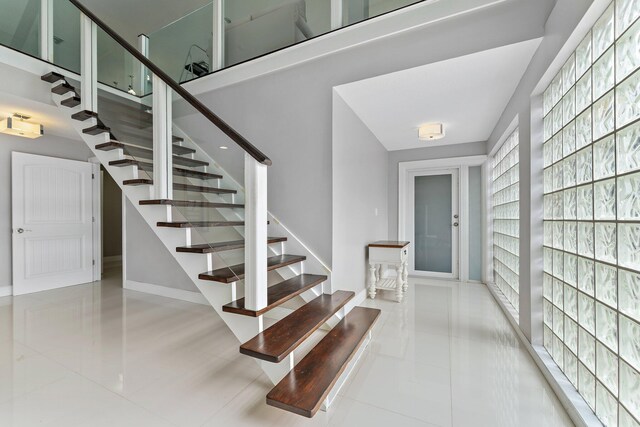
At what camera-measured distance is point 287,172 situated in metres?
2.95

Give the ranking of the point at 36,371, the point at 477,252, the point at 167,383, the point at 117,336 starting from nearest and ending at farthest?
the point at 167,383, the point at 36,371, the point at 117,336, the point at 477,252

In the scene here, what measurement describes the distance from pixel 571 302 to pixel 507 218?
1773 millimetres

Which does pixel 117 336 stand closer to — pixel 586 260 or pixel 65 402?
pixel 65 402

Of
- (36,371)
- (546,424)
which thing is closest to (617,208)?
(546,424)

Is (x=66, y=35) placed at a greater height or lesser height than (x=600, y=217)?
greater

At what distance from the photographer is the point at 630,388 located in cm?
113

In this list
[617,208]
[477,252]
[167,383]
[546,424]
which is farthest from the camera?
[477,252]

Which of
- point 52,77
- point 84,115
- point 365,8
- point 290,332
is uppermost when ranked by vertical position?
point 365,8

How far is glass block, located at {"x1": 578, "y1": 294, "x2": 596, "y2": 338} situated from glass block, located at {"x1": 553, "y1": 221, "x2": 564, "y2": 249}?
1.30 feet

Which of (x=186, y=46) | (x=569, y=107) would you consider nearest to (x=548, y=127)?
(x=569, y=107)

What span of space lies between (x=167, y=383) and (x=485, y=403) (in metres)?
1.95

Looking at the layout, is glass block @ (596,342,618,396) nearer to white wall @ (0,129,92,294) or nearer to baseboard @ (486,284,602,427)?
baseboard @ (486,284,602,427)

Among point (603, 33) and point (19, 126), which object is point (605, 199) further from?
point (19, 126)

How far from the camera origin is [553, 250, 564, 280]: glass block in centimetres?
178
